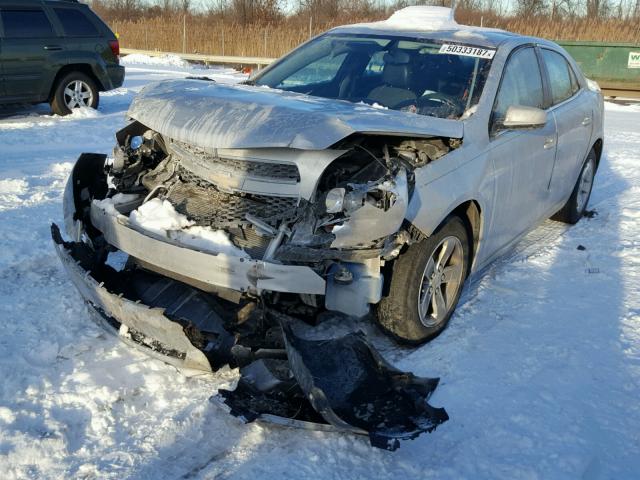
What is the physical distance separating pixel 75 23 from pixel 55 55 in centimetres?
88

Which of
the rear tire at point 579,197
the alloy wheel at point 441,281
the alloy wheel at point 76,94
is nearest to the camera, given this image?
the alloy wheel at point 441,281

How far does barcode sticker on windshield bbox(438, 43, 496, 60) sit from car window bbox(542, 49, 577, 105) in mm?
988

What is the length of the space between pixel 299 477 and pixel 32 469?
3.74 feet

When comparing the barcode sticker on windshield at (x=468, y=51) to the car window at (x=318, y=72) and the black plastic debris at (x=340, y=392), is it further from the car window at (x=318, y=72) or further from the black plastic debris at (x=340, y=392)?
the black plastic debris at (x=340, y=392)

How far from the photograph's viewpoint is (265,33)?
91.6 feet

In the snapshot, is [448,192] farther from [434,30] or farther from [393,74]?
[434,30]

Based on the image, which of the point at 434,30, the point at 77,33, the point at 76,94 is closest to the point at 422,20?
the point at 434,30

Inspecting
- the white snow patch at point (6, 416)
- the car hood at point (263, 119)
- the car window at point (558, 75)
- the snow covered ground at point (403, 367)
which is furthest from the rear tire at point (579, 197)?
the white snow patch at point (6, 416)

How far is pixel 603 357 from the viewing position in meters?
3.78

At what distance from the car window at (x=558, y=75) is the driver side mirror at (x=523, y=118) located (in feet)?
4.19

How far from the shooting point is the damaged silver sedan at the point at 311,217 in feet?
10.2

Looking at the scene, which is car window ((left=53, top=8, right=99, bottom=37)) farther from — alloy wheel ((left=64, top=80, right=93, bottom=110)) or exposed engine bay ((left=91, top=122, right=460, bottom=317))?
exposed engine bay ((left=91, top=122, right=460, bottom=317))

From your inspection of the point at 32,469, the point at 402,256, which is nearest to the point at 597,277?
the point at 402,256

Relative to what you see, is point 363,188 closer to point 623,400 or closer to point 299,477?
point 299,477
